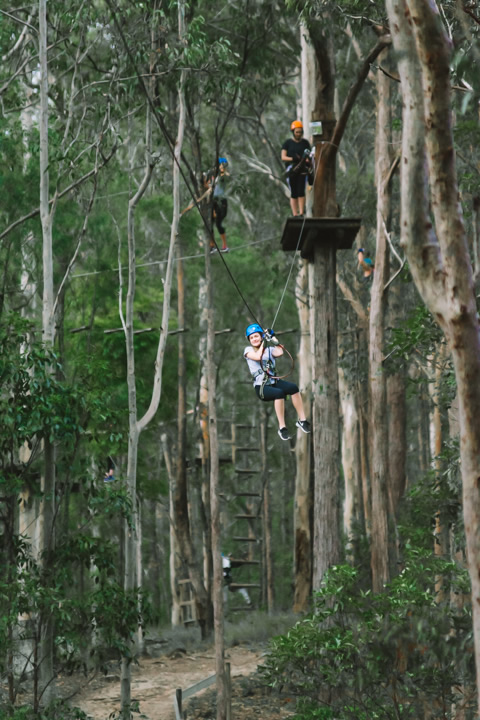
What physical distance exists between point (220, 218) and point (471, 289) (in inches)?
415

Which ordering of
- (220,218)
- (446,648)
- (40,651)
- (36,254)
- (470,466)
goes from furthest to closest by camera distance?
(36,254) < (220,218) < (40,651) < (446,648) < (470,466)

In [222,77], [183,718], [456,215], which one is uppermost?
[222,77]

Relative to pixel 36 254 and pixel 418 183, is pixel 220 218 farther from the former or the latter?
pixel 418 183

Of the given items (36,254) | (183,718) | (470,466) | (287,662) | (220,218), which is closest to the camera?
(470,466)

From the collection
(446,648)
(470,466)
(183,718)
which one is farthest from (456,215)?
(183,718)

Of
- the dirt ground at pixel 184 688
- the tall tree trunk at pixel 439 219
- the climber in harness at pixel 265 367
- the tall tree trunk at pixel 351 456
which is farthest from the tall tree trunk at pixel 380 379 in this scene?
the tall tree trunk at pixel 439 219

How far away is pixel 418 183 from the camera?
19.4 ft

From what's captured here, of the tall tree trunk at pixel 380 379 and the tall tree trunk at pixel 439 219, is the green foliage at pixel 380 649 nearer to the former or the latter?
the tall tree trunk at pixel 439 219

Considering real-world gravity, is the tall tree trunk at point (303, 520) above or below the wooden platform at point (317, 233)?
below

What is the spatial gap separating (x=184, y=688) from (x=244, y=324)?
12.4m

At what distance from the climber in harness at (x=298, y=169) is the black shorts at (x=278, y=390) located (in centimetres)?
305

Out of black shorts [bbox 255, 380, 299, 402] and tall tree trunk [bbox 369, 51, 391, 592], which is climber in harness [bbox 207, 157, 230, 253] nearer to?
tall tree trunk [bbox 369, 51, 391, 592]

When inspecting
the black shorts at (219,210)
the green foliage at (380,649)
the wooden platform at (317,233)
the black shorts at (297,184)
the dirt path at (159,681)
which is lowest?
the dirt path at (159,681)

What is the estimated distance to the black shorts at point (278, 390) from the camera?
9.07 metres
